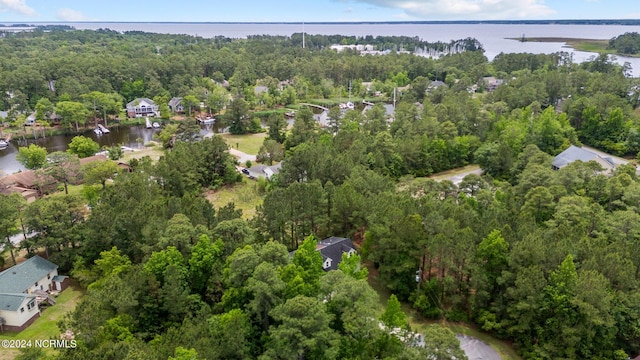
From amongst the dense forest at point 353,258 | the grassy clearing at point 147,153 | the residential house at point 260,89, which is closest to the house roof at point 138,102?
the residential house at point 260,89

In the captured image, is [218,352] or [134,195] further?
[134,195]

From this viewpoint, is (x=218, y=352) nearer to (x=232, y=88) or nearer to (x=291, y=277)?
(x=291, y=277)

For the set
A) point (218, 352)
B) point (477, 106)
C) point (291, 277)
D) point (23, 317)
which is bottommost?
point (23, 317)

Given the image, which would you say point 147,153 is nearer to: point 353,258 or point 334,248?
point 334,248

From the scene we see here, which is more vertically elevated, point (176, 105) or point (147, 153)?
point (176, 105)

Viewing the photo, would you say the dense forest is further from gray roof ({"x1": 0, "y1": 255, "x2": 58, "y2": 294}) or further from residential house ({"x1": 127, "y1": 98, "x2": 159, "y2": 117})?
residential house ({"x1": 127, "y1": 98, "x2": 159, "y2": 117})

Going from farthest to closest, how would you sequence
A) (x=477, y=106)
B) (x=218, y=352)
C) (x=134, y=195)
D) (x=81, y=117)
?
1. (x=81, y=117)
2. (x=477, y=106)
3. (x=134, y=195)
4. (x=218, y=352)

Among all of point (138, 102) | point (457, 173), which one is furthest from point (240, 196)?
point (138, 102)

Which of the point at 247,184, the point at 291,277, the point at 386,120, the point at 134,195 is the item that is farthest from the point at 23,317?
the point at 386,120
